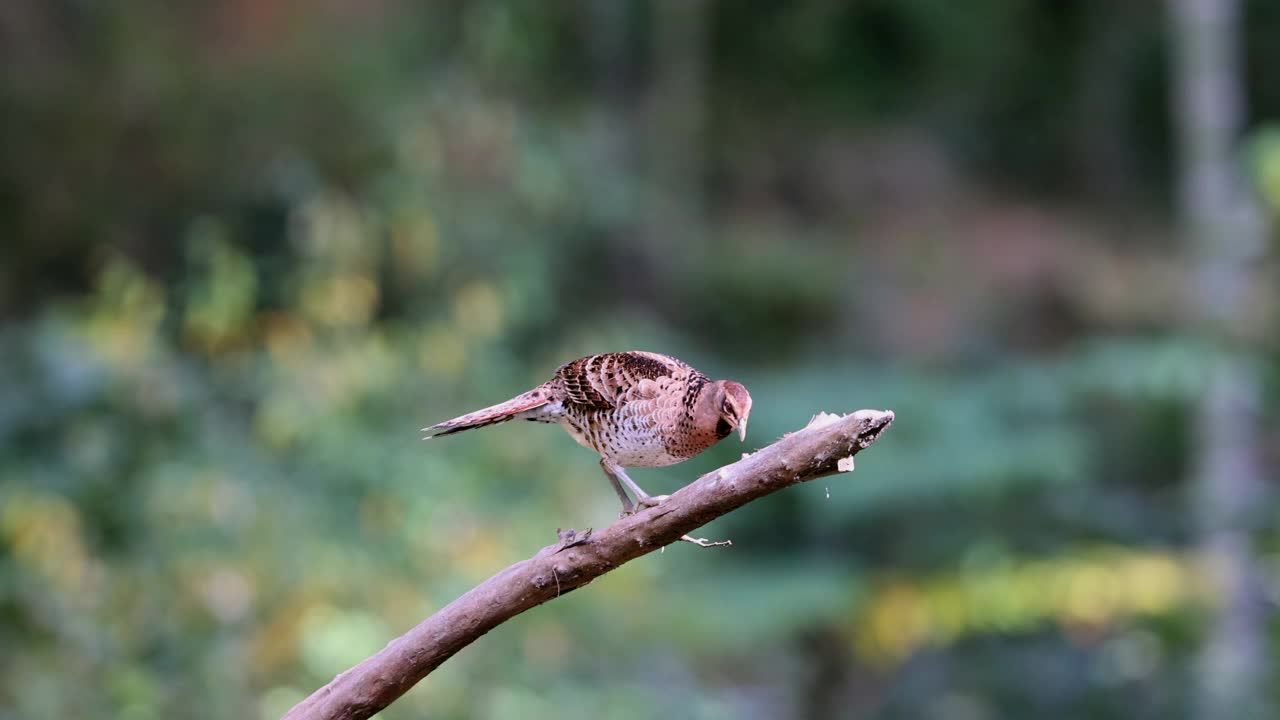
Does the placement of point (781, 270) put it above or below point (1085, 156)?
below

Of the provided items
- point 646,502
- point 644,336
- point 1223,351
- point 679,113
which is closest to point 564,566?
point 646,502

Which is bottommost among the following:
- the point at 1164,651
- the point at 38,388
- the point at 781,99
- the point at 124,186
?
the point at 1164,651

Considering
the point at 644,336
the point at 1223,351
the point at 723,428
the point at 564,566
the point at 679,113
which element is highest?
the point at 679,113

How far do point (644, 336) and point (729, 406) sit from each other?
546 cm

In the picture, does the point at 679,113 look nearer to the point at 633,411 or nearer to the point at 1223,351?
the point at 1223,351

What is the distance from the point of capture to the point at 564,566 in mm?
1530

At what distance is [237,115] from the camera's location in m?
6.55

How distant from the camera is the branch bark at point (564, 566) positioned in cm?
139

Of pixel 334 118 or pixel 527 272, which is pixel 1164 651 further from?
pixel 334 118

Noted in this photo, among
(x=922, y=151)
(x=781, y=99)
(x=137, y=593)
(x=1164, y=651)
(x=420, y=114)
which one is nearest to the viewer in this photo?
(x=137, y=593)

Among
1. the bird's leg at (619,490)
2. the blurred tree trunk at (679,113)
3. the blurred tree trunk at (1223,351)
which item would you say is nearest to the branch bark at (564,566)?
the bird's leg at (619,490)

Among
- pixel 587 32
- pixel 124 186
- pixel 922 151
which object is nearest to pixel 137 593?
pixel 124 186

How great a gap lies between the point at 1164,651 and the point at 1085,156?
192 inches

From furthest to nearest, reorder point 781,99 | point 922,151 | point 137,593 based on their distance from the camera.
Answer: point 922,151
point 781,99
point 137,593
